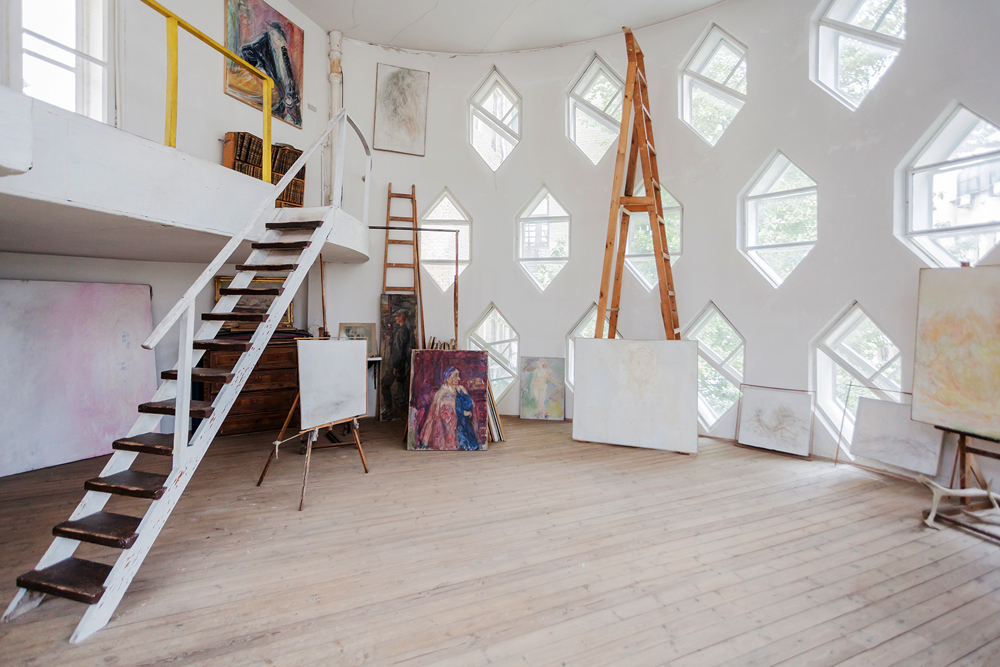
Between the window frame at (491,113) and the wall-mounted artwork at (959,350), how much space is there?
4.92 m

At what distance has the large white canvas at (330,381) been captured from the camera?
394 cm

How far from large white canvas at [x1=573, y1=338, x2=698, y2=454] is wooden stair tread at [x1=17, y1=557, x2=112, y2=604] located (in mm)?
4199

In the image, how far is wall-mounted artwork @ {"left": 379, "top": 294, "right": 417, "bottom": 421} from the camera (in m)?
6.45

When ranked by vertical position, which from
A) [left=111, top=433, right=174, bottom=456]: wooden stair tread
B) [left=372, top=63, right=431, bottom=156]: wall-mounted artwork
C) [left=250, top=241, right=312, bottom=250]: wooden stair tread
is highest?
[left=372, top=63, right=431, bottom=156]: wall-mounted artwork

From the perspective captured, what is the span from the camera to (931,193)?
418cm

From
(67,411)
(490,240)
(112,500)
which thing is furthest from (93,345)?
(490,240)

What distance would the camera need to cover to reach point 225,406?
9.29ft

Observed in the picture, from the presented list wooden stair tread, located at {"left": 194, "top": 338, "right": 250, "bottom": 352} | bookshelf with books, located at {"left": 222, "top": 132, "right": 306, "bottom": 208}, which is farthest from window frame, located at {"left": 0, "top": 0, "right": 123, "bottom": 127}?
wooden stair tread, located at {"left": 194, "top": 338, "right": 250, "bottom": 352}

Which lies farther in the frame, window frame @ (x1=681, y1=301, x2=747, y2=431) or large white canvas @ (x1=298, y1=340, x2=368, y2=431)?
window frame @ (x1=681, y1=301, x2=747, y2=431)

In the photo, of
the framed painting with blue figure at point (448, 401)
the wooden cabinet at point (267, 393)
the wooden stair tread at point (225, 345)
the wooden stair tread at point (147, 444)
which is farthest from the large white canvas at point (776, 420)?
the wooden stair tread at point (147, 444)

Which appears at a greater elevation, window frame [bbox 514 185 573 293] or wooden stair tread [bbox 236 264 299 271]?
Result: window frame [bbox 514 185 573 293]

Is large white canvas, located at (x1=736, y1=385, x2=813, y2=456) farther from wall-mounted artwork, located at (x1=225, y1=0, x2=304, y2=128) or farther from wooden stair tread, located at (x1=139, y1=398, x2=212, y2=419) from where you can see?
wall-mounted artwork, located at (x1=225, y1=0, x2=304, y2=128)

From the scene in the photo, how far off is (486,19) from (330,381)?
4936mm

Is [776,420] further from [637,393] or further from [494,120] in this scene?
[494,120]
